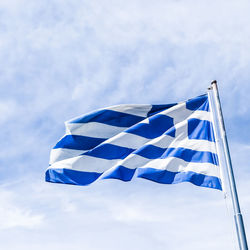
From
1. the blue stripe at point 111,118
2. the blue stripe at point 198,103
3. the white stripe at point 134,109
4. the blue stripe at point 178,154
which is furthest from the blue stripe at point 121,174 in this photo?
the blue stripe at point 198,103

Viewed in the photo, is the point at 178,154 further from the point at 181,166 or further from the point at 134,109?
the point at 134,109

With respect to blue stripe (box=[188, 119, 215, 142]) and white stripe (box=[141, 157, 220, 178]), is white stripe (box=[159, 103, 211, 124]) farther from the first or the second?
white stripe (box=[141, 157, 220, 178])

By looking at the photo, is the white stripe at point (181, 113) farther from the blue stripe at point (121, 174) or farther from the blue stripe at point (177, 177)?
the blue stripe at point (121, 174)

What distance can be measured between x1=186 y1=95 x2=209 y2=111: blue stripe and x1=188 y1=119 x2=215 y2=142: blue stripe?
542 millimetres

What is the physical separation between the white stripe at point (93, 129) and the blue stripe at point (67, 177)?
64.8 inches

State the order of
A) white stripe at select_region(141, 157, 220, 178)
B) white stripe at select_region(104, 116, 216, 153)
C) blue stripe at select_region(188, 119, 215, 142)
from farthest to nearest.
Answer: blue stripe at select_region(188, 119, 215, 142)
white stripe at select_region(104, 116, 216, 153)
white stripe at select_region(141, 157, 220, 178)

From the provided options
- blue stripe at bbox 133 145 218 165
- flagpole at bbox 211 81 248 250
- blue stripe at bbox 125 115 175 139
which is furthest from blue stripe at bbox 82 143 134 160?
flagpole at bbox 211 81 248 250

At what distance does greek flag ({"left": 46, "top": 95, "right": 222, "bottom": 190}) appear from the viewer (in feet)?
46.3

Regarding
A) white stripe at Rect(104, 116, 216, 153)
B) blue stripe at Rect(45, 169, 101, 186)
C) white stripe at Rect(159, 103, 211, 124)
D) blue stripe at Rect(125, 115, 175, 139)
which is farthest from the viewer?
blue stripe at Rect(125, 115, 175, 139)

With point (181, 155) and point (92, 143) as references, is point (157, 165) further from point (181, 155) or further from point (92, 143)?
point (92, 143)

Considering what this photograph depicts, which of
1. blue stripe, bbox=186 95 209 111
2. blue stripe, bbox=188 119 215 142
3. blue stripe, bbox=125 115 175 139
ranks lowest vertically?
blue stripe, bbox=188 119 215 142

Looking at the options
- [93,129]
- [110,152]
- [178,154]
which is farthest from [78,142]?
[178,154]

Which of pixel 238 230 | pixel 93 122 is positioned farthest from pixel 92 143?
pixel 238 230

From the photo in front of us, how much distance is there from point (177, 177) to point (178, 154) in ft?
3.08
